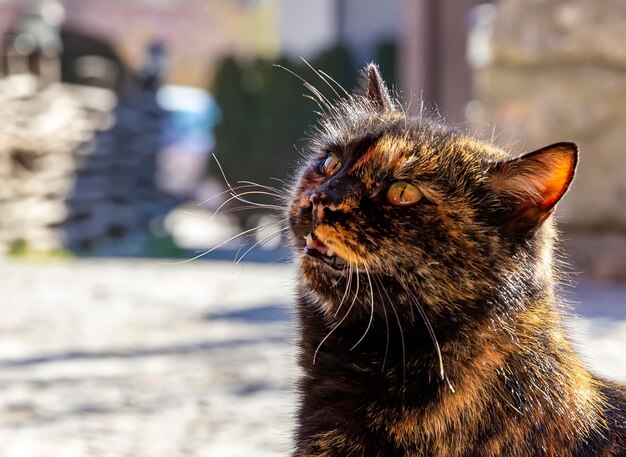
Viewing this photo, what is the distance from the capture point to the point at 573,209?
6.34 metres

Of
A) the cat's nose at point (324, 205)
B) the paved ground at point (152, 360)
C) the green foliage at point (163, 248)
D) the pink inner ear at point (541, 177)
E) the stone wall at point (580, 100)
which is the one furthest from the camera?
the green foliage at point (163, 248)

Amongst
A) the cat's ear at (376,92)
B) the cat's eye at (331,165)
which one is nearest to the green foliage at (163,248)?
the cat's ear at (376,92)

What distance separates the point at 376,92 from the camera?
2.78 meters

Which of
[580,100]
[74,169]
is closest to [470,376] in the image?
[580,100]

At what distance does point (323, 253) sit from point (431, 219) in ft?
0.96

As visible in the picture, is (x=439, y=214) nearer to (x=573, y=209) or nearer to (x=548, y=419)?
(x=548, y=419)

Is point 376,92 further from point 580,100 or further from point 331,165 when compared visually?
point 580,100

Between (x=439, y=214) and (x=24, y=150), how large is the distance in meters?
7.40

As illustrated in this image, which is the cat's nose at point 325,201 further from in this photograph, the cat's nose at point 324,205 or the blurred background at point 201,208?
the blurred background at point 201,208

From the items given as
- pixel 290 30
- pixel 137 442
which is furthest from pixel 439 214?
pixel 290 30

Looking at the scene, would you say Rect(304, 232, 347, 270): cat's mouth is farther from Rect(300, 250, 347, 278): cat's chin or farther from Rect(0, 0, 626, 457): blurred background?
Rect(0, 0, 626, 457): blurred background

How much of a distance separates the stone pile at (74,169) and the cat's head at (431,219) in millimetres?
6738

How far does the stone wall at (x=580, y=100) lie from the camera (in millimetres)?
6121

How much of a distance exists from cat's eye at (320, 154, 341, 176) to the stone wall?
3740 mm
